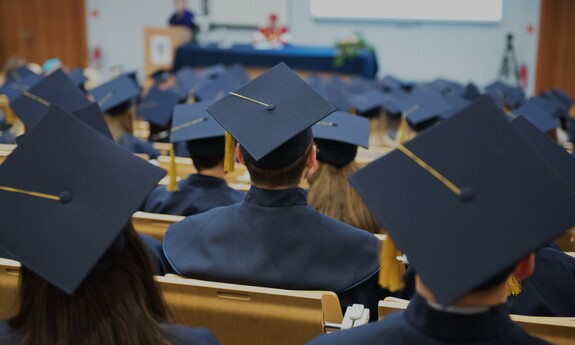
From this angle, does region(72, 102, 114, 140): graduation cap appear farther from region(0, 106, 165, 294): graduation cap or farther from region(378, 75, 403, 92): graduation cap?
region(378, 75, 403, 92): graduation cap

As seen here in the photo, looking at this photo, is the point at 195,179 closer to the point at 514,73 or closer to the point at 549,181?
the point at 549,181

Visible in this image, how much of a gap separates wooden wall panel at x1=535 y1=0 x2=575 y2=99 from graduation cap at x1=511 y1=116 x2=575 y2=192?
12.5 meters

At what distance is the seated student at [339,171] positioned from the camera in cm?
348

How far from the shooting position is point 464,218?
1527mm

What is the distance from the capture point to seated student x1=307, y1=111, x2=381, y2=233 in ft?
11.4

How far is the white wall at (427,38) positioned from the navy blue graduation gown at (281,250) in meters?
13.0

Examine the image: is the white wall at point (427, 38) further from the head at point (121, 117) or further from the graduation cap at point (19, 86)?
the head at point (121, 117)

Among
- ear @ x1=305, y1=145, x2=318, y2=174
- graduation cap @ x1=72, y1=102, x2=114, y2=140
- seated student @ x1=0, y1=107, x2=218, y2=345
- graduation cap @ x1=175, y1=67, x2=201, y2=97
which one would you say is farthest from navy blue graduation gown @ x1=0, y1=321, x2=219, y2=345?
graduation cap @ x1=175, y1=67, x2=201, y2=97

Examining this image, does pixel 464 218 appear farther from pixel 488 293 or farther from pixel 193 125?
pixel 193 125

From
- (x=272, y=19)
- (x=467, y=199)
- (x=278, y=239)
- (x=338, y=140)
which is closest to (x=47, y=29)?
(x=272, y=19)

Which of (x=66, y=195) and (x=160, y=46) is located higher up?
(x=66, y=195)

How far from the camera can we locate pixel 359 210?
3484mm

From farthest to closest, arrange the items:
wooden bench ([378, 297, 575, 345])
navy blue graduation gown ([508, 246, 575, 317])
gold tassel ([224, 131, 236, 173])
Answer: gold tassel ([224, 131, 236, 173]), navy blue graduation gown ([508, 246, 575, 317]), wooden bench ([378, 297, 575, 345])

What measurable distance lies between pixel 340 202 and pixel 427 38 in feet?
40.0
